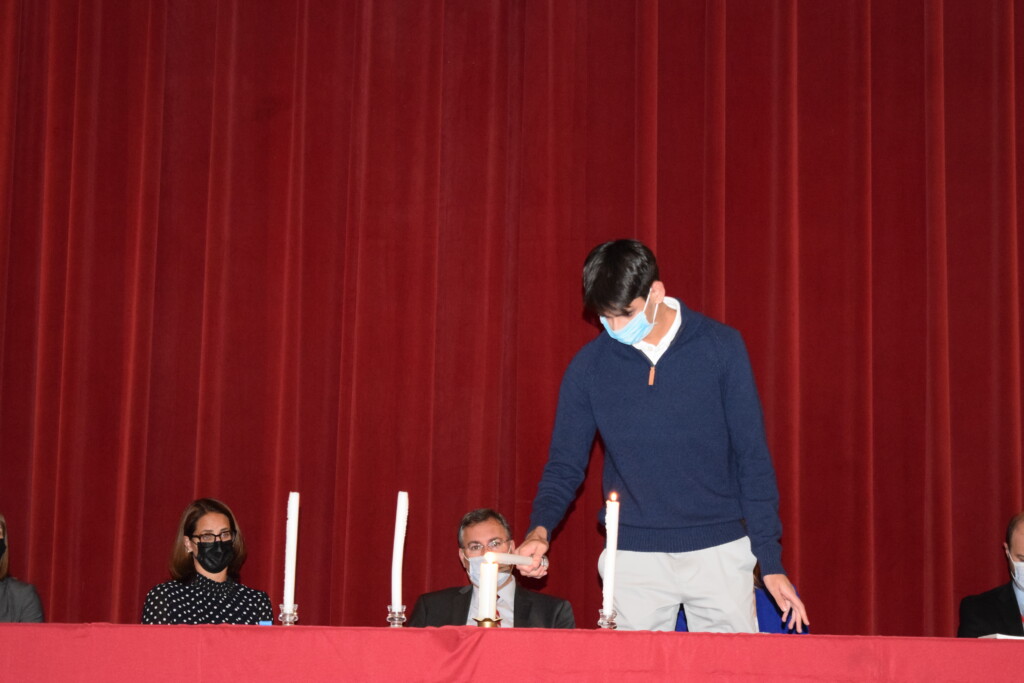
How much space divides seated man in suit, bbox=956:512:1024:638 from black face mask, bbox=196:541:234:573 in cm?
218

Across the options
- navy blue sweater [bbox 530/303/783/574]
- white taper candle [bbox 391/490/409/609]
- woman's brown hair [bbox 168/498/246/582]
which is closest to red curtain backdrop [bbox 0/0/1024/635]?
woman's brown hair [bbox 168/498/246/582]

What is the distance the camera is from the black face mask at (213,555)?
3457 mm

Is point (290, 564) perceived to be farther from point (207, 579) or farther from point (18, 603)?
point (18, 603)

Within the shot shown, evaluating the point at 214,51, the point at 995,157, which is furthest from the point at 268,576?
the point at 995,157

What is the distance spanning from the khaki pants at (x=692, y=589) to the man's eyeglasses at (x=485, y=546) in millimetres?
1048

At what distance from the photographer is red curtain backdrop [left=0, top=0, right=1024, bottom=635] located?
147 inches

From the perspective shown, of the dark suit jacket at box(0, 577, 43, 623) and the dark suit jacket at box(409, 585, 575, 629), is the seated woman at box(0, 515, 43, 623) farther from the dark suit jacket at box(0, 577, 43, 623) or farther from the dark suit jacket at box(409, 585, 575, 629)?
the dark suit jacket at box(409, 585, 575, 629)

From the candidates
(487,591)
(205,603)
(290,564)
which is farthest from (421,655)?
(205,603)

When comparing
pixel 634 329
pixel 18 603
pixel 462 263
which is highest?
pixel 462 263

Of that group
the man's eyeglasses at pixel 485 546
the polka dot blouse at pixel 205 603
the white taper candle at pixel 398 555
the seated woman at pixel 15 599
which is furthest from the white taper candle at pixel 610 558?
the seated woman at pixel 15 599

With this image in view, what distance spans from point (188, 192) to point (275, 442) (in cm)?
96

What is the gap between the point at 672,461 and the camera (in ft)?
7.53

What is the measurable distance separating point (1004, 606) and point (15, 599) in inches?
116

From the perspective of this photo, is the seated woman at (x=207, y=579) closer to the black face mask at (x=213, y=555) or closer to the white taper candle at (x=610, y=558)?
the black face mask at (x=213, y=555)
